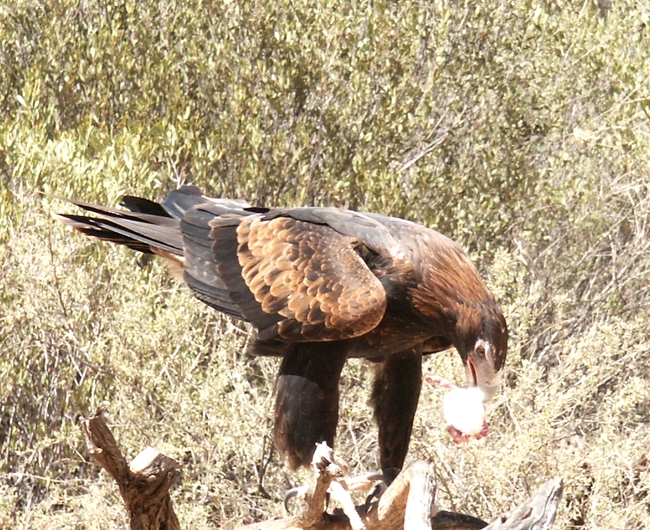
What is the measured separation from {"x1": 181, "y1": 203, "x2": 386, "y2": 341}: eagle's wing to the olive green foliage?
904 mm

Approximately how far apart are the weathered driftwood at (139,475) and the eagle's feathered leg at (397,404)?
1.03m

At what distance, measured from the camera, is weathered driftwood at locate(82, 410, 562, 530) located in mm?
3129

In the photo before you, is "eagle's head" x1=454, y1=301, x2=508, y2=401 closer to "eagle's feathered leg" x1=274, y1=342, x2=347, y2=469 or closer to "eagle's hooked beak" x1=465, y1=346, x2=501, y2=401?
"eagle's hooked beak" x1=465, y1=346, x2=501, y2=401

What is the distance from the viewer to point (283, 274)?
446cm

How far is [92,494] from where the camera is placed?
5.62 meters

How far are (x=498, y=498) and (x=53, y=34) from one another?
4.74 m

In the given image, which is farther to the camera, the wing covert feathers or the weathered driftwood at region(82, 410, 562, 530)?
the wing covert feathers

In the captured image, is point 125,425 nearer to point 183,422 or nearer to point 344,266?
point 183,422

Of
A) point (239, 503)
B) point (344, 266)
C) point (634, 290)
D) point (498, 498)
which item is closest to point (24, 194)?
point (239, 503)

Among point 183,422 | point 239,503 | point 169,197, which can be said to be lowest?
point 239,503

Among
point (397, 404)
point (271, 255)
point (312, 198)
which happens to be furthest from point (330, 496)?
point (312, 198)

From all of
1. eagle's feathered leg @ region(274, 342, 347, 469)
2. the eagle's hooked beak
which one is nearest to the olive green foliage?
the eagle's hooked beak

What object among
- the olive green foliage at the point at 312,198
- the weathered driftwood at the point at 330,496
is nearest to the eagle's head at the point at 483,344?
the weathered driftwood at the point at 330,496

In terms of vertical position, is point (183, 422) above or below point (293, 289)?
below
